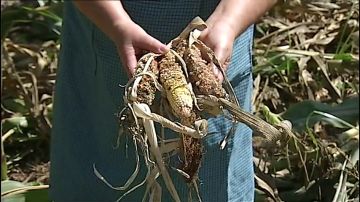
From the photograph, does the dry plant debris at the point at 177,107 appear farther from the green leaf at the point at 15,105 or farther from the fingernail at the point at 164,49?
the green leaf at the point at 15,105

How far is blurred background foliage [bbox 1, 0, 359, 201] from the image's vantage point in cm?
179


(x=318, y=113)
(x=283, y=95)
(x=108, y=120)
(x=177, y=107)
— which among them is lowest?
(x=283, y=95)

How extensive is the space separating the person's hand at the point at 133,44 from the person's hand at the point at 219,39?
0.05m

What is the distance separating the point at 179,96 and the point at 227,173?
0.37 m

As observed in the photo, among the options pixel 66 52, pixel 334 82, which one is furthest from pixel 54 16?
pixel 66 52

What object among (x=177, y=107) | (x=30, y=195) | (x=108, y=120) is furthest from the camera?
(x=30, y=195)

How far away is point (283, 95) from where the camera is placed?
222 cm

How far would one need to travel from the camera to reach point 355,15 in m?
2.43

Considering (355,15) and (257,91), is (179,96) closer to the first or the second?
(257,91)

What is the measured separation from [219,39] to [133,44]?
9cm

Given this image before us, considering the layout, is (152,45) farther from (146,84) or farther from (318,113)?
(318,113)

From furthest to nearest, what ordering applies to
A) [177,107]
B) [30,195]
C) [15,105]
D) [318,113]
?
1. [15,105]
2. [318,113]
3. [30,195]
4. [177,107]

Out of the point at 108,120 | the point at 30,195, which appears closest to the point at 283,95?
the point at 30,195

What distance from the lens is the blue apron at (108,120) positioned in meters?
1.23
